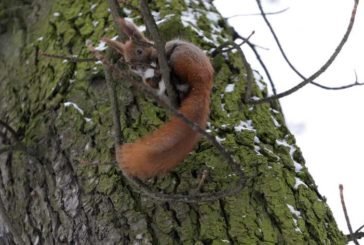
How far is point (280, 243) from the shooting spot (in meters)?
1.90

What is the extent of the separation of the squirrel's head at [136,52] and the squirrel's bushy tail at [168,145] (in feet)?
0.82

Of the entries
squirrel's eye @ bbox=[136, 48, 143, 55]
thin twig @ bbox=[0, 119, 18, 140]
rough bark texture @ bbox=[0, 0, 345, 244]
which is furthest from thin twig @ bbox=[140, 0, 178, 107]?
thin twig @ bbox=[0, 119, 18, 140]

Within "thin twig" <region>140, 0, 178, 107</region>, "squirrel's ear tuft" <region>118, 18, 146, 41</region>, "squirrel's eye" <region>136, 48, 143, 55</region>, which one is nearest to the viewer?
"thin twig" <region>140, 0, 178, 107</region>

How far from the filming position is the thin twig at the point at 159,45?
1.75 m

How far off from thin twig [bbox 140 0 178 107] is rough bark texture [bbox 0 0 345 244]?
0.24 meters

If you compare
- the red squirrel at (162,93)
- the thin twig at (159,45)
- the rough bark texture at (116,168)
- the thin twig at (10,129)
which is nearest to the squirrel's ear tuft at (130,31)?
the red squirrel at (162,93)

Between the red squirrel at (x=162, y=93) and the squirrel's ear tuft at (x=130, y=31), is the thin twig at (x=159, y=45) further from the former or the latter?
the squirrel's ear tuft at (x=130, y=31)

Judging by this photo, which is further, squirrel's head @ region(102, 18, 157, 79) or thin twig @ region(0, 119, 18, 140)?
thin twig @ region(0, 119, 18, 140)

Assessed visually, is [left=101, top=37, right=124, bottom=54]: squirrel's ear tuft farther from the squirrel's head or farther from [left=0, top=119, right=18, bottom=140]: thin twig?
[left=0, top=119, right=18, bottom=140]: thin twig

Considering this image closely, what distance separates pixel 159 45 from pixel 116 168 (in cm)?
43

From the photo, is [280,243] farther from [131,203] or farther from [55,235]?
[55,235]

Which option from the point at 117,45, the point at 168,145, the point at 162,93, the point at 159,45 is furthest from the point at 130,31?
the point at 168,145

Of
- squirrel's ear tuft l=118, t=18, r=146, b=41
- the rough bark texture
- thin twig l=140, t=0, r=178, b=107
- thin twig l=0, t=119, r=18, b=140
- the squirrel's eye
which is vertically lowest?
thin twig l=0, t=119, r=18, b=140

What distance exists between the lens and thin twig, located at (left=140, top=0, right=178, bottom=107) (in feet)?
5.74
